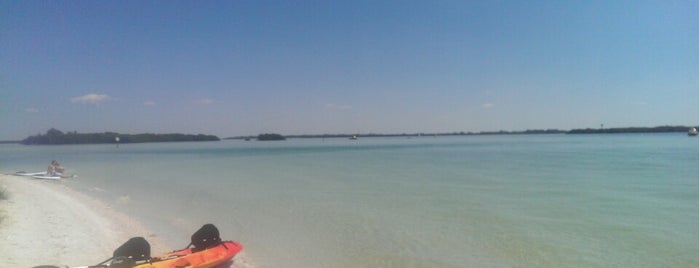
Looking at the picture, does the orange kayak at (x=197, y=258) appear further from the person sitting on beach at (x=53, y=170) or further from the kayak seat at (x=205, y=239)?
the person sitting on beach at (x=53, y=170)

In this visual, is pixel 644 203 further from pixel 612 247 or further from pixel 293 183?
pixel 293 183

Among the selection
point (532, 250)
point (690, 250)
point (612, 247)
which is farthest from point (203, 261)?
point (690, 250)

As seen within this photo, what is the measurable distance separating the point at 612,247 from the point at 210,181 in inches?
751

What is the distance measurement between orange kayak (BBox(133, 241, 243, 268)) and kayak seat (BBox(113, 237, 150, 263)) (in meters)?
0.17

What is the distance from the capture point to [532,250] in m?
8.98

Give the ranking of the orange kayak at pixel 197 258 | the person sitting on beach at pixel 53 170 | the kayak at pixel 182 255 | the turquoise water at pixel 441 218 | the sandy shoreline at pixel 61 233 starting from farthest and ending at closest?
the person sitting on beach at pixel 53 170 < the turquoise water at pixel 441 218 < the sandy shoreline at pixel 61 233 < the orange kayak at pixel 197 258 < the kayak at pixel 182 255

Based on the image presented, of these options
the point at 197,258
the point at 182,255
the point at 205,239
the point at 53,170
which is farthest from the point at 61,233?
the point at 53,170

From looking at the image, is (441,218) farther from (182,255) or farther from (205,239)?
(182,255)

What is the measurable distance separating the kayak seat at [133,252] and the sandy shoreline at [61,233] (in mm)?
1350

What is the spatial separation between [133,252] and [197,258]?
3.10 feet

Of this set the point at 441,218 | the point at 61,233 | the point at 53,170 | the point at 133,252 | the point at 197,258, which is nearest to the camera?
the point at 133,252

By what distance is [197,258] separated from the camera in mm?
7020

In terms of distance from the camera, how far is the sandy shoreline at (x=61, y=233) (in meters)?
7.49

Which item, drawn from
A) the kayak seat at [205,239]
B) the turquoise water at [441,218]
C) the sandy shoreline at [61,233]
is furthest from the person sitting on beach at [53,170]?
the kayak seat at [205,239]
